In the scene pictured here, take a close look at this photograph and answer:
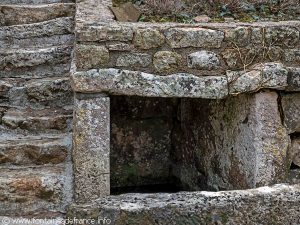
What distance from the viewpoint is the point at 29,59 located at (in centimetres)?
429

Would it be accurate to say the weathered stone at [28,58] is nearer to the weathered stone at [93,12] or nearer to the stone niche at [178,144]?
the weathered stone at [93,12]

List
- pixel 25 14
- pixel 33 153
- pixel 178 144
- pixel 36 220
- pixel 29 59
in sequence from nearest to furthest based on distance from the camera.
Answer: pixel 36 220
pixel 33 153
pixel 29 59
pixel 178 144
pixel 25 14

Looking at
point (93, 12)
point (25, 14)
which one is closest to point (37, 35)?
point (25, 14)

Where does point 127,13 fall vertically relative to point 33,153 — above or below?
above

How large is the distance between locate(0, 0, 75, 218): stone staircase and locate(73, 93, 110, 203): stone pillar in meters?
0.15

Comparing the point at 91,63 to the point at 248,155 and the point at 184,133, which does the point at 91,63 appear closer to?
the point at 248,155

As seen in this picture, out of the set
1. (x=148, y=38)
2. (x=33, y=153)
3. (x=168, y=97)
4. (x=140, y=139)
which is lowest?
(x=140, y=139)

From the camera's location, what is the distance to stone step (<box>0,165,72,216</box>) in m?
3.08

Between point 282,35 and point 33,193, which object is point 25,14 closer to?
point 33,193

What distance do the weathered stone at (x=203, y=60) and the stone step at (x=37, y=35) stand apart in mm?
1869

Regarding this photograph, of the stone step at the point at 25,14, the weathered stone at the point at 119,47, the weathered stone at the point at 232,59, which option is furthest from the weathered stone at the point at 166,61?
the stone step at the point at 25,14

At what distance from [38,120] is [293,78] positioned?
190 cm

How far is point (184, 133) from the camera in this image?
4324 millimetres

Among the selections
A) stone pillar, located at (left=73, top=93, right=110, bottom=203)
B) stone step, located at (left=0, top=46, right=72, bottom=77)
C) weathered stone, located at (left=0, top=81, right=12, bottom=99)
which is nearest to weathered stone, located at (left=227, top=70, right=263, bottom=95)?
stone pillar, located at (left=73, top=93, right=110, bottom=203)
